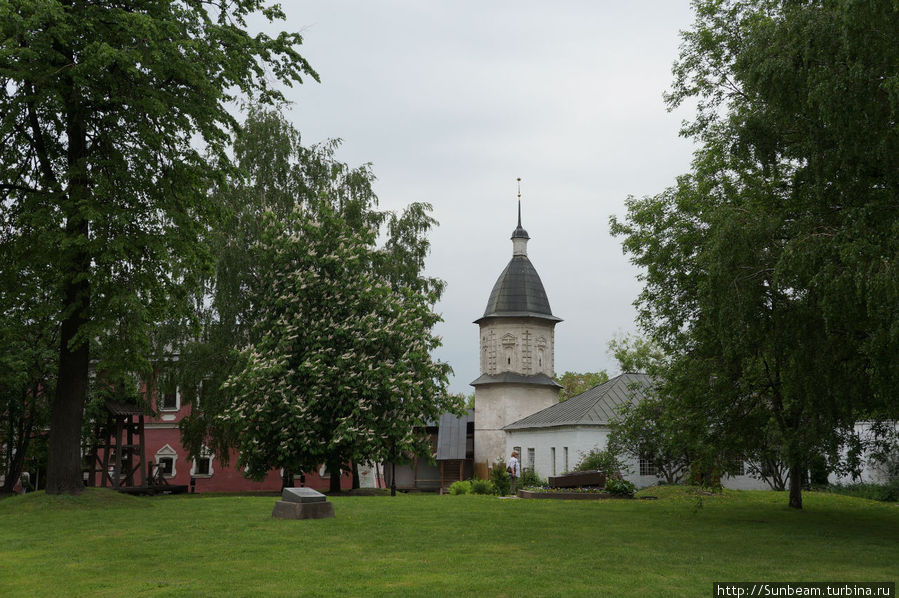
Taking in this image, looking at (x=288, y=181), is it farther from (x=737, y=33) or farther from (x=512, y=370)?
(x=512, y=370)

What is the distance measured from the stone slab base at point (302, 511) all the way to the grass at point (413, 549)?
13.2 inches

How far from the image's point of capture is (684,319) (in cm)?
2091

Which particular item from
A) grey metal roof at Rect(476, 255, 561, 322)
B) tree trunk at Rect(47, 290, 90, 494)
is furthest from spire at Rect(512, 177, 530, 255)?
tree trunk at Rect(47, 290, 90, 494)

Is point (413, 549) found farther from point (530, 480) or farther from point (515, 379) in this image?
point (515, 379)

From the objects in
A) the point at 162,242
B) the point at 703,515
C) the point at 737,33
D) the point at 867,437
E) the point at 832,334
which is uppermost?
the point at 737,33

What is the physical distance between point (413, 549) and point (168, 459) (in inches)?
1407

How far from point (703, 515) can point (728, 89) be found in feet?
35.9

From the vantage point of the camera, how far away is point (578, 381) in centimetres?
8994

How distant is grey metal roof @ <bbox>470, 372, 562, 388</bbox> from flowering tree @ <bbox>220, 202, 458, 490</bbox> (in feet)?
67.9

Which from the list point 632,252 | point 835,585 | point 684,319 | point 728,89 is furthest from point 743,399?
point 835,585

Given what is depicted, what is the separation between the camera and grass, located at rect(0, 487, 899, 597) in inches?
396

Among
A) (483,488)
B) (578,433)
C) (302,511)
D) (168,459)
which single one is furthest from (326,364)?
(168,459)

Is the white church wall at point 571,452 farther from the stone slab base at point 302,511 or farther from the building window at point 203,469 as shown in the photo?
the stone slab base at point 302,511

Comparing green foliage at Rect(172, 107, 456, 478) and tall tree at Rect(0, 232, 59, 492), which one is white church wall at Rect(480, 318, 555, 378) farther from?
tall tree at Rect(0, 232, 59, 492)
